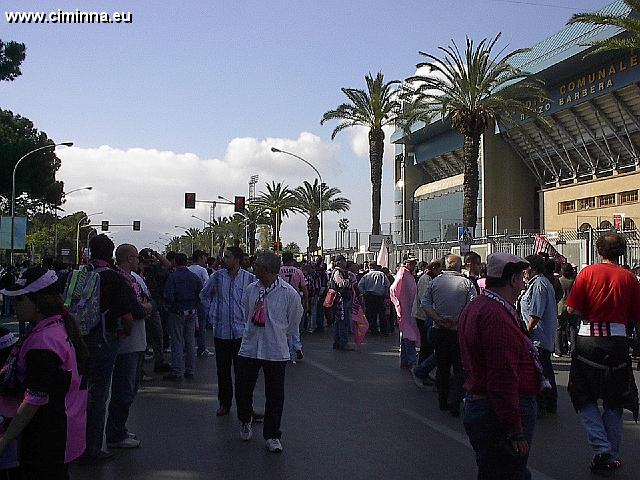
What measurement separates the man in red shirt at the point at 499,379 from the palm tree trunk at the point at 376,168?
35.7m

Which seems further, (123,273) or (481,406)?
(123,273)

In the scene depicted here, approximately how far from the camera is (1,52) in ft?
104

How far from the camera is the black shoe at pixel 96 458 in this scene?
6.53 m

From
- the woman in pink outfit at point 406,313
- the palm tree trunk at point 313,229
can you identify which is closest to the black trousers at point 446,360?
the woman in pink outfit at point 406,313

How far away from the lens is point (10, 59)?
31.9 m

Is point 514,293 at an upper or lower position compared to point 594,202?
lower

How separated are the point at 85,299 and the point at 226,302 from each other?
2.53 meters

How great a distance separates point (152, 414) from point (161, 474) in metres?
2.59

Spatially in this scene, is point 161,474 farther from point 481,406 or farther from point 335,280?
point 335,280

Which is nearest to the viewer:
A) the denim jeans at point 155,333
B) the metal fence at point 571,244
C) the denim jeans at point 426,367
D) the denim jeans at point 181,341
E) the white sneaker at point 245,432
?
the white sneaker at point 245,432

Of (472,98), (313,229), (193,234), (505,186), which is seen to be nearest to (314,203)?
(313,229)

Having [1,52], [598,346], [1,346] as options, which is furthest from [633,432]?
[1,52]

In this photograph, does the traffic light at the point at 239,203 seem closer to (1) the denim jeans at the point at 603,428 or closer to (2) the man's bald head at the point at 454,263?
(2) the man's bald head at the point at 454,263

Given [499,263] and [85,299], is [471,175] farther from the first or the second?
[499,263]
